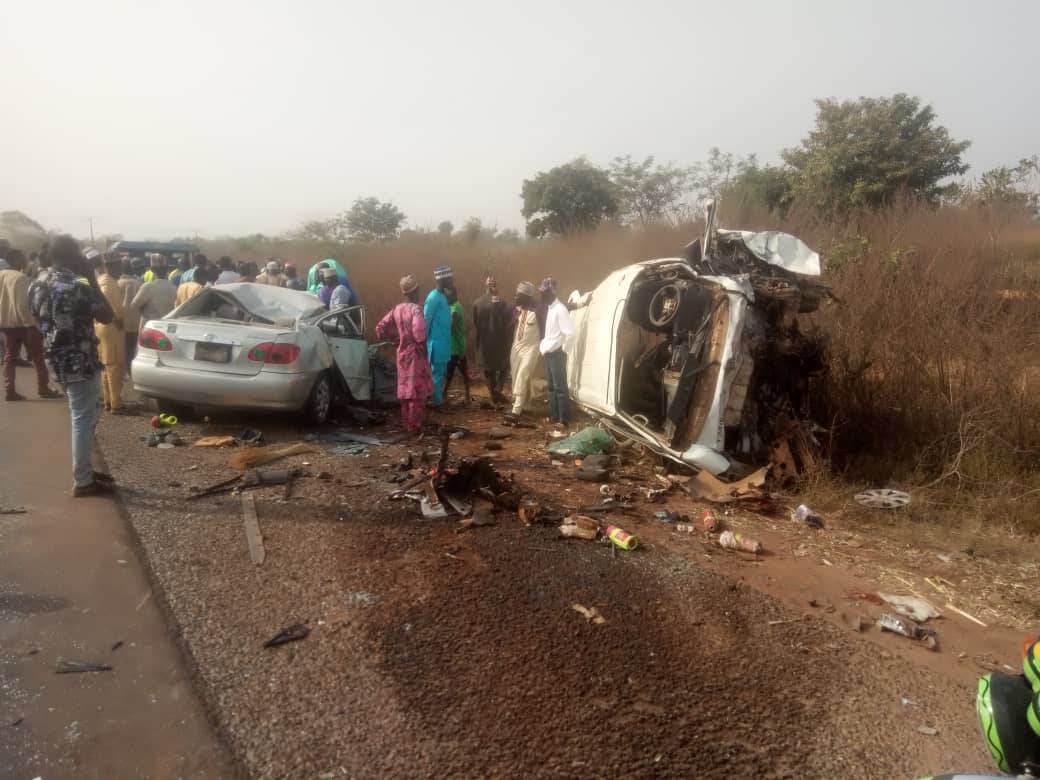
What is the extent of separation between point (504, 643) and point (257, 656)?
114 cm

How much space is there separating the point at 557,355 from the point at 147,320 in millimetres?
5215

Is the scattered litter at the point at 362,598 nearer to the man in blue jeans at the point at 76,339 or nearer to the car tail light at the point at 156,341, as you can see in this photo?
the man in blue jeans at the point at 76,339

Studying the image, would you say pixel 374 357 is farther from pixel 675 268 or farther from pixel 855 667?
pixel 855 667

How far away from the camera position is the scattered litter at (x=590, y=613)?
146 inches

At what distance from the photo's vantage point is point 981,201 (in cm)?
1118

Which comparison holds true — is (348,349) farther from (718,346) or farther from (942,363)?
(942,363)

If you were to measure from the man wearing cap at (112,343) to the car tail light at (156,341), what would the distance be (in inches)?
28.1

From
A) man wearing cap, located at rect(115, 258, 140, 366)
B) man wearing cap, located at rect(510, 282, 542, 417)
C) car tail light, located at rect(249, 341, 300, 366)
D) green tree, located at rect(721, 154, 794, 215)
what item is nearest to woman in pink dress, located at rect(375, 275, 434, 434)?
car tail light, located at rect(249, 341, 300, 366)

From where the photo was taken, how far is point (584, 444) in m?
7.21

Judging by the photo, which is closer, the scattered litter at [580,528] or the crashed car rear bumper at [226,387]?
the scattered litter at [580,528]

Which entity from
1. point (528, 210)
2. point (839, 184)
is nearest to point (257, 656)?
point (839, 184)

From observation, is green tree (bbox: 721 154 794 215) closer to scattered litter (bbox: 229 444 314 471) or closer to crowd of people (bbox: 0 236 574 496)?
crowd of people (bbox: 0 236 574 496)

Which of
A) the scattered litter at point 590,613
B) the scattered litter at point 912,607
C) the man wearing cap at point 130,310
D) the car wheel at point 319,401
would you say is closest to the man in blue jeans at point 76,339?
the car wheel at point 319,401

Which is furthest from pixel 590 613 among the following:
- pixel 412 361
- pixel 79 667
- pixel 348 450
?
pixel 412 361
